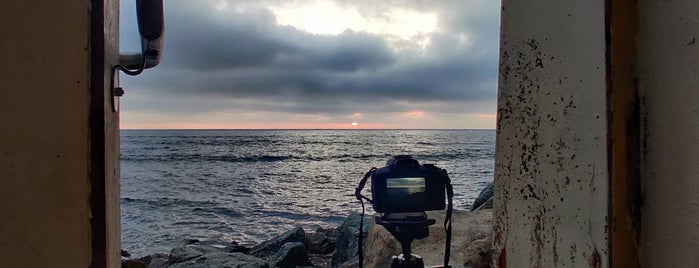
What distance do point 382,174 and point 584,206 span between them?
2.29ft

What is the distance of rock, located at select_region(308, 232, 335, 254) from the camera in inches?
332

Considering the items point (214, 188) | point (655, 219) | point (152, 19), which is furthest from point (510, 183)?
point (214, 188)

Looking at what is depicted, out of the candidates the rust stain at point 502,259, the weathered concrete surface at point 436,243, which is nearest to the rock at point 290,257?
the weathered concrete surface at point 436,243

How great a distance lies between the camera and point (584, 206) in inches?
38.5

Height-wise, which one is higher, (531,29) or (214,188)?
(531,29)

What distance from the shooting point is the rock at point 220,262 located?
529 centimetres

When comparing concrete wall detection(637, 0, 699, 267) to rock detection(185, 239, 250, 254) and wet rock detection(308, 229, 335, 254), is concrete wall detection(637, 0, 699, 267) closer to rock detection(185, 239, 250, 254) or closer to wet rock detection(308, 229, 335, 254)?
wet rock detection(308, 229, 335, 254)

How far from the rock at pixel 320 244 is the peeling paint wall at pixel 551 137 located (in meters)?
7.40

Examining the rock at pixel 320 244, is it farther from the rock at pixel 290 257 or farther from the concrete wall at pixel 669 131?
the concrete wall at pixel 669 131

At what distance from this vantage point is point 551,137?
Answer: 1.08 meters

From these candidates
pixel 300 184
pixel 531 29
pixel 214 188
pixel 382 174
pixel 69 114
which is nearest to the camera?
pixel 69 114

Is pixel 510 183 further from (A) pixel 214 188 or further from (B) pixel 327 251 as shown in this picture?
(A) pixel 214 188

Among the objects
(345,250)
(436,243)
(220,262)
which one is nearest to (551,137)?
(436,243)

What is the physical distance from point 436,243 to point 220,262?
109 inches
